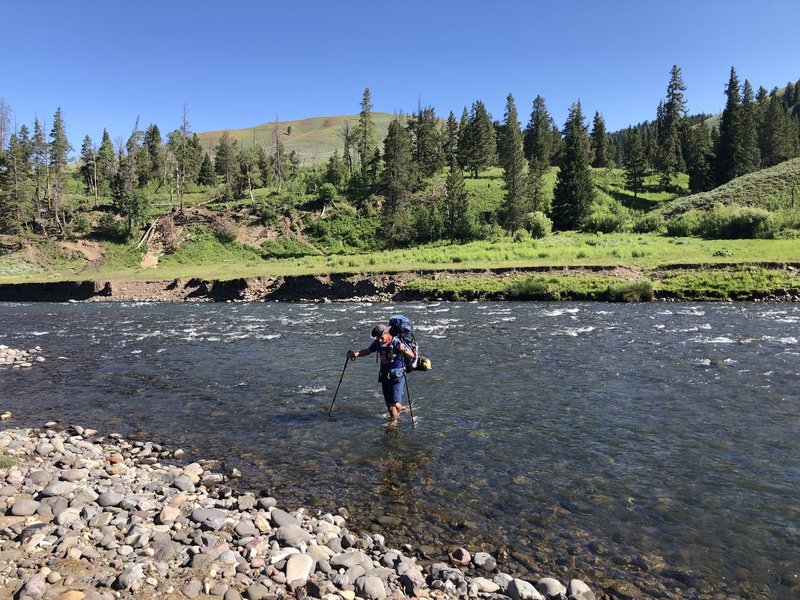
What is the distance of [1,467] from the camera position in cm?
843

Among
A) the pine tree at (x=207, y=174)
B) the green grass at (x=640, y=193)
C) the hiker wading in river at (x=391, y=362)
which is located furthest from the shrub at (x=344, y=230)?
the hiker wading in river at (x=391, y=362)

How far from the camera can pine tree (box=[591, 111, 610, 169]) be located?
390ft

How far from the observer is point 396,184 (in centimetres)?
7356

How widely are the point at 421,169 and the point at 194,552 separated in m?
93.7

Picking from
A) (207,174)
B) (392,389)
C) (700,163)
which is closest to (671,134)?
(700,163)

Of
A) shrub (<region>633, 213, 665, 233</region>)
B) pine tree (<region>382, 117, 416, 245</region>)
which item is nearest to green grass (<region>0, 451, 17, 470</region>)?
shrub (<region>633, 213, 665, 233</region>)

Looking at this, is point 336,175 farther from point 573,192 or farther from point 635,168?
point 635,168

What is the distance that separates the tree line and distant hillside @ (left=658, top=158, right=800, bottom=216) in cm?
1203

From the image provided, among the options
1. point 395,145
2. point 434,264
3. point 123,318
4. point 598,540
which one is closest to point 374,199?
point 395,145

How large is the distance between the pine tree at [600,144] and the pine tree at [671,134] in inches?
452

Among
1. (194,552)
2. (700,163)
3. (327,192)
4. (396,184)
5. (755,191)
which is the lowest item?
(194,552)

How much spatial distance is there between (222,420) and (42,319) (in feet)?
91.1

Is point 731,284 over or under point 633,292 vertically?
over

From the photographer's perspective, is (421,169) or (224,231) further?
(421,169)
